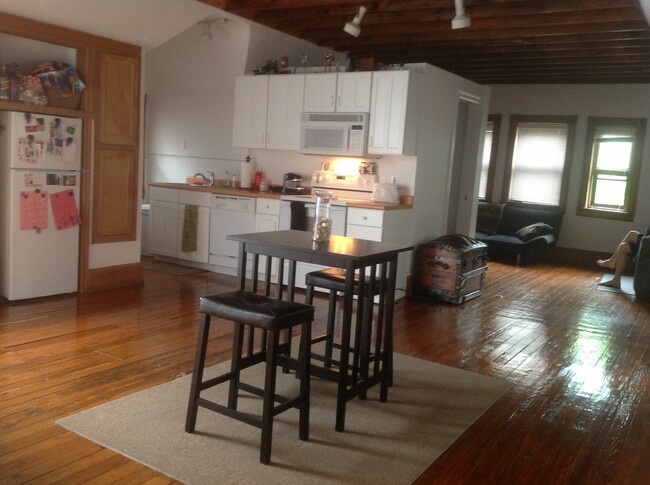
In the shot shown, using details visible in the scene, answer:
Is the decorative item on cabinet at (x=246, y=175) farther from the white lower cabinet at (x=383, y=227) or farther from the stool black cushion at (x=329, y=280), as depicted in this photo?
the stool black cushion at (x=329, y=280)

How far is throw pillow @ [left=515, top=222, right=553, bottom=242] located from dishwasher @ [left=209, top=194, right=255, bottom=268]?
424 cm

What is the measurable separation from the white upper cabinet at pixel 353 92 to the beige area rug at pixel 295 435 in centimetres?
318

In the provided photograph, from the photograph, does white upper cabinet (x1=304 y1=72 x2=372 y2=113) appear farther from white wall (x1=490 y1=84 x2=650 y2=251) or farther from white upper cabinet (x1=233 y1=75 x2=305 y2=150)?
white wall (x1=490 y1=84 x2=650 y2=251)

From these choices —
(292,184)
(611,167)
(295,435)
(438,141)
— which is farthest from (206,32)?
(611,167)

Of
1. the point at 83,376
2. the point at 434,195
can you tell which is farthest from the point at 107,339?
the point at 434,195

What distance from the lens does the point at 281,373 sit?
3.65m

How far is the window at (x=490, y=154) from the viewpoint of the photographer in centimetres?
947

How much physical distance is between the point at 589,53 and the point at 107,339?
5.79 m

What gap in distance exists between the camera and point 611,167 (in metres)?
8.73

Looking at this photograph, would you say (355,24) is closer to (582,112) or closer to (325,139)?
(325,139)

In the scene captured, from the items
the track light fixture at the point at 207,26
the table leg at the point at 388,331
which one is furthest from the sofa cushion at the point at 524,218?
the table leg at the point at 388,331

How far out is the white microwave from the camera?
5.88 m

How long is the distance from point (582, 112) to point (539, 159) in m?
0.89

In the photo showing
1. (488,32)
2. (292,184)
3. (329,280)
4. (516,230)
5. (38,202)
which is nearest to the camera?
(329,280)
